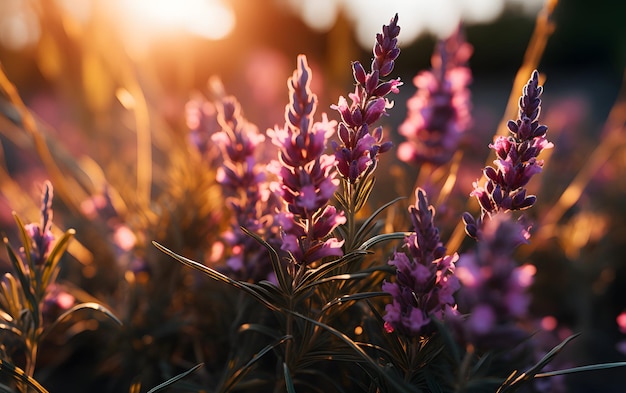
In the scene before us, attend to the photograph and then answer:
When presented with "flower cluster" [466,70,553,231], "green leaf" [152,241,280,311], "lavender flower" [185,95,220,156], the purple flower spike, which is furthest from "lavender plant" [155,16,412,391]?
"lavender flower" [185,95,220,156]

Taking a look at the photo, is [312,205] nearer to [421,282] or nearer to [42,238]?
[421,282]

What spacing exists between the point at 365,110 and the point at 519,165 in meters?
0.32

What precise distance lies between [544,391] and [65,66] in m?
3.00

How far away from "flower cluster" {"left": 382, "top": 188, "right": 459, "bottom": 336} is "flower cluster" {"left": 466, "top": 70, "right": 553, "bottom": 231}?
11 centimetres

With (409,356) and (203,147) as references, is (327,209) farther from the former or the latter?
(203,147)

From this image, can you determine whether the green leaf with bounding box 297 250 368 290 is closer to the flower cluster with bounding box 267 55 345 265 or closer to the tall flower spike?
the flower cluster with bounding box 267 55 345 265

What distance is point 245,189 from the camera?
1.41 m

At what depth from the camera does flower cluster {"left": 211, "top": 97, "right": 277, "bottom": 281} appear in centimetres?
138

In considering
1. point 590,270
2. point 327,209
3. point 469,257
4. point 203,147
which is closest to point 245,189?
point 327,209

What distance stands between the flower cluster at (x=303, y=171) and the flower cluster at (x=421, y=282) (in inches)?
5.3

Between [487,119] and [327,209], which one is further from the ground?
[487,119]

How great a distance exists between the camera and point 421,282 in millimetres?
998

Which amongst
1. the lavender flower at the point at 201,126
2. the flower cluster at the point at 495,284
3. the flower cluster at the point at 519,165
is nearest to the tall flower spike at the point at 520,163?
the flower cluster at the point at 519,165

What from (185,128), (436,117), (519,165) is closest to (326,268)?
(519,165)
